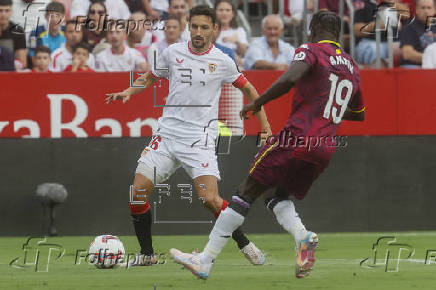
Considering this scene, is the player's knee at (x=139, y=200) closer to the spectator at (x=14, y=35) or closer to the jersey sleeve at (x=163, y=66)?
the jersey sleeve at (x=163, y=66)

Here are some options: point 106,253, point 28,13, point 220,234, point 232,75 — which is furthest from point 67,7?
point 220,234

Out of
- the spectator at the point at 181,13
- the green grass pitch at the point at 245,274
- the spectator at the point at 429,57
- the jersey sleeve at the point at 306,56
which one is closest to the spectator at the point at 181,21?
the spectator at the point at 181,13

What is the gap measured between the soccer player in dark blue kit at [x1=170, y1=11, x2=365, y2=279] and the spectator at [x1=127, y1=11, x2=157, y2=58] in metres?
6.64

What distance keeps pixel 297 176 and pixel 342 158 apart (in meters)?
5.65

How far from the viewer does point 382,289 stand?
8.05 metres

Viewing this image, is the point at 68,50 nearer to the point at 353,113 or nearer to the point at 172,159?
the point at 172,159

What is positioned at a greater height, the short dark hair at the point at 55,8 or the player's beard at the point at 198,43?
the player's beard at the point at 198,43

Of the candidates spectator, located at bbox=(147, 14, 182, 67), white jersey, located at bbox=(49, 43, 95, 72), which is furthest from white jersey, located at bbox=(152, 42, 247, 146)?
white jersey, located at bbox=(49, 43, 95, 72)

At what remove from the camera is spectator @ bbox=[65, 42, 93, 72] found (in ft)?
46.8

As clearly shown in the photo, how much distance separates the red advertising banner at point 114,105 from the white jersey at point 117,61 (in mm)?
560

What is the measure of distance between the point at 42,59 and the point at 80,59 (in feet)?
1.72

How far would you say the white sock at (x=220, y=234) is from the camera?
823 cm

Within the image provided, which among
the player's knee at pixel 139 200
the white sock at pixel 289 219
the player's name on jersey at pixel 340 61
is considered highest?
the player's name on jersey at pixel 340 61

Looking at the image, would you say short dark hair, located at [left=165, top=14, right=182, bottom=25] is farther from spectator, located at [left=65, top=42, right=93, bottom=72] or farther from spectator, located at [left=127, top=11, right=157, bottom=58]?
spectator, located at [left=65, top=42, right=93, bottom=72]
